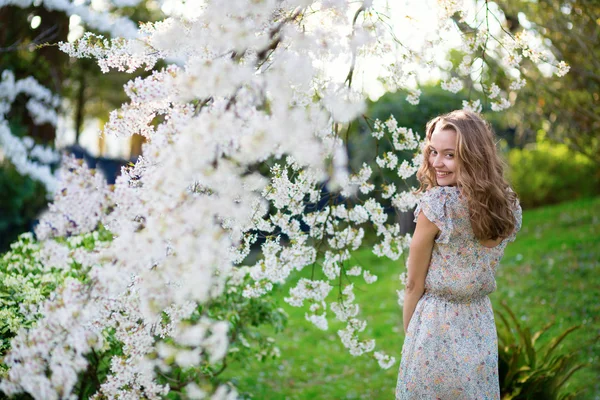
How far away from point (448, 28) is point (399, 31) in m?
0.30

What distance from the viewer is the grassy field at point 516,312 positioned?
14.0 ft

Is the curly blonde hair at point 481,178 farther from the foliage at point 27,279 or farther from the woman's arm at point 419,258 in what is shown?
the foliage at point 27,279

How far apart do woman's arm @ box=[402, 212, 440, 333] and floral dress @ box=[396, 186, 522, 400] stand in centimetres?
3

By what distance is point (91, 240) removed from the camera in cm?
324

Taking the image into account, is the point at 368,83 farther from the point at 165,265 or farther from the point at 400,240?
the point at 165,265

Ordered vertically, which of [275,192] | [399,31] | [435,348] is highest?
[399,31]

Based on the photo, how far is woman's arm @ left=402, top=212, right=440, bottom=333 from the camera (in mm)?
2016

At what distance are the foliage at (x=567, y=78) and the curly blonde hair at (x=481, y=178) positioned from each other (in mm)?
3133

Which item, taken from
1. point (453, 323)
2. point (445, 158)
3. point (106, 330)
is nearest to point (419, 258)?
point (453, 323)

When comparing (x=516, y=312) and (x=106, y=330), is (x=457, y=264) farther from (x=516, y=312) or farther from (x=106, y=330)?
(x=516, y=312)

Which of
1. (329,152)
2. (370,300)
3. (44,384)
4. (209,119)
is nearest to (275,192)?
(329,152)

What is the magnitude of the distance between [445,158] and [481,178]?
16cm

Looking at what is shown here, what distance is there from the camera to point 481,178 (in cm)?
202

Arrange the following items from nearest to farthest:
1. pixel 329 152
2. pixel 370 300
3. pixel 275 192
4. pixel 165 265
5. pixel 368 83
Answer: pixel 165 265 < pixel 329 152 < pixel 275 192 < pixel 368 83 < pixel 370 300
